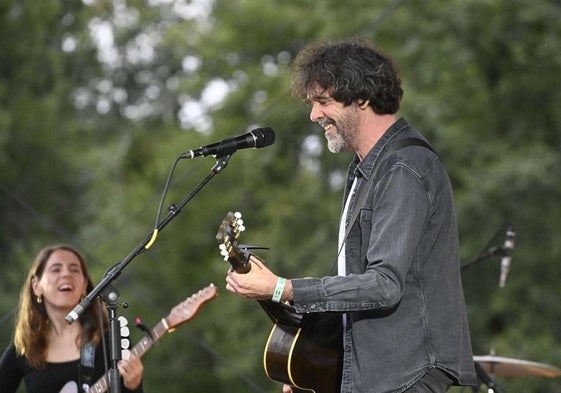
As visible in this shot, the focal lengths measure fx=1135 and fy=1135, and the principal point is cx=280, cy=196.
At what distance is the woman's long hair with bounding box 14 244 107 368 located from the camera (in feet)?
19.8

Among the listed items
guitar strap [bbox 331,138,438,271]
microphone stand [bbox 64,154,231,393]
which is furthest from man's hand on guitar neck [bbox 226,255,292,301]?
microphone stand [bbox 64,154,231,393]

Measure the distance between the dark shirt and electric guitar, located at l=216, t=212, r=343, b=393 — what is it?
1.91 metres

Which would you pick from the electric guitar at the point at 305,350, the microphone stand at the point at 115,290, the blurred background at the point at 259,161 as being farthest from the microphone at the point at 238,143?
the blurred background at the point at 259,161

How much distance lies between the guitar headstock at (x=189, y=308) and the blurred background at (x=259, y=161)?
8.13 meters

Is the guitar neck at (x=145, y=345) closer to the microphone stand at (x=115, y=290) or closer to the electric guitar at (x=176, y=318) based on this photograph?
the electric guitar at (x=176, y=318)

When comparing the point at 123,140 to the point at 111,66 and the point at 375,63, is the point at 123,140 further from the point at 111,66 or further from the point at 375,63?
the point at 375,63

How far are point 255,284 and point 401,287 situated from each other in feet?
1.57

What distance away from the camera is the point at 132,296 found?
61.4 feet

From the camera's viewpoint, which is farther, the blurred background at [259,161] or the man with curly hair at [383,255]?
the blurred background at [259,161]

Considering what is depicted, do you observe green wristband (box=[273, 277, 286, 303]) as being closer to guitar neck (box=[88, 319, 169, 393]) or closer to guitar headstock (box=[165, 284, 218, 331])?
guitar headstock (box=[165, 284, 218, 331])

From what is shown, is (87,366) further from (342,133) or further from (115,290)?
(342,133)

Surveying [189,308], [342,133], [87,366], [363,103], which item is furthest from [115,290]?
[87,366]

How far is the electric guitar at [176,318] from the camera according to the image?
17.8ft

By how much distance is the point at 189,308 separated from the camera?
18.1 ft
